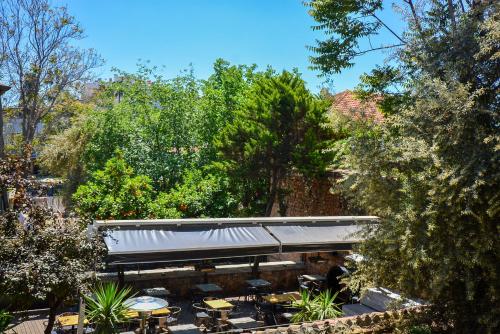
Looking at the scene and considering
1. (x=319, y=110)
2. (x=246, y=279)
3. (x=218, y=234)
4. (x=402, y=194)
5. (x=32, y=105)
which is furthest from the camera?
(x=32, y=105)

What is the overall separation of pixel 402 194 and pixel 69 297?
557cm

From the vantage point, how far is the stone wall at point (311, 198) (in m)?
18.0

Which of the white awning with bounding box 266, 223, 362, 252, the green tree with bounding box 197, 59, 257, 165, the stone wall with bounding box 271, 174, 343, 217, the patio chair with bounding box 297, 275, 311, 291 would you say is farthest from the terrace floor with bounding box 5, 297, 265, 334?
the green tree with bounding box 197, 59, 257, 165

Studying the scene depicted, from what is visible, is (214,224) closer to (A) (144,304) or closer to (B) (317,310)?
(A) (144,304)

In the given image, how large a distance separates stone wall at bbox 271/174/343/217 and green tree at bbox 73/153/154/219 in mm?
5378

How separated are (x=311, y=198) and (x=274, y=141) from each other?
2.96 meters

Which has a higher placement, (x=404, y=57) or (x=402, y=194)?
(x=404, y=57)

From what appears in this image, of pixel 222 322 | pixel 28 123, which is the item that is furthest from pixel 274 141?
pixel 28 123

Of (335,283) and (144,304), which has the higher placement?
(144,304)

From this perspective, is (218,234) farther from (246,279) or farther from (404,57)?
(404,57)

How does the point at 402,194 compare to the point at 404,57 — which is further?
the point at 404,57

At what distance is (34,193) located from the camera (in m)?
9.15

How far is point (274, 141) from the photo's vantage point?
17453 mm

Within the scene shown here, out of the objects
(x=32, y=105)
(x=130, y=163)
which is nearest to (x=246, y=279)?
(x=130, y=163)
